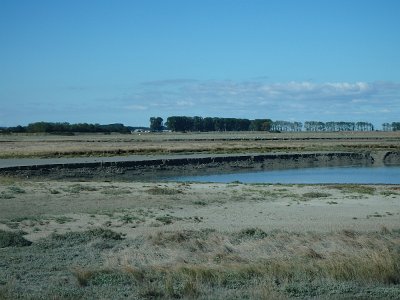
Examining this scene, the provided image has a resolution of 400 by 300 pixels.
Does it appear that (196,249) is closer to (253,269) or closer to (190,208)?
(253,269)

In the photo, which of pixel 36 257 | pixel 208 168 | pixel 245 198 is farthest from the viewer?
pixel 208 168

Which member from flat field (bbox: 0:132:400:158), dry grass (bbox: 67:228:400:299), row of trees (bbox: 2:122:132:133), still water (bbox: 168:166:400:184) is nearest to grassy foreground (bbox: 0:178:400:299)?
dry grass (bbox: 67:228:400:299)

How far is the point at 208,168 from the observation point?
178ft

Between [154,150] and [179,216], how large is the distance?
168 feet

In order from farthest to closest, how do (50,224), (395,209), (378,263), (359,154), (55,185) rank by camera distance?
(359,154)
(55,185)
(395,209)
(50,224)
(378,263)

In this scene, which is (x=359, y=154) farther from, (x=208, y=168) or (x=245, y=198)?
(x=245, y=198)

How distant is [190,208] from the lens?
2314 cm

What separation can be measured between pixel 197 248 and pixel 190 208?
9.68 metres

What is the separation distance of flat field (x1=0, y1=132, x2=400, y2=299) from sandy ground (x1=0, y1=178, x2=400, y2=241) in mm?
42

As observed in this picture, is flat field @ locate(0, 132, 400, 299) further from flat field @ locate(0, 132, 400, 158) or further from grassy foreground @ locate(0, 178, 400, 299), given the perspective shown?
flat field @ locate(0, 132, 400, 158)

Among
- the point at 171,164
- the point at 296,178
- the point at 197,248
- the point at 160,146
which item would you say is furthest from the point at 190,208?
the point at 160,146

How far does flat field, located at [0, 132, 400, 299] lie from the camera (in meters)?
9.57

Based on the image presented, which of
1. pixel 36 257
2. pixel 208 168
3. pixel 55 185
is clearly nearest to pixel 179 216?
pixel 36 257

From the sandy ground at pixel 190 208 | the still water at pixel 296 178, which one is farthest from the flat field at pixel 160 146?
the sandy ground at pixel 190 208
